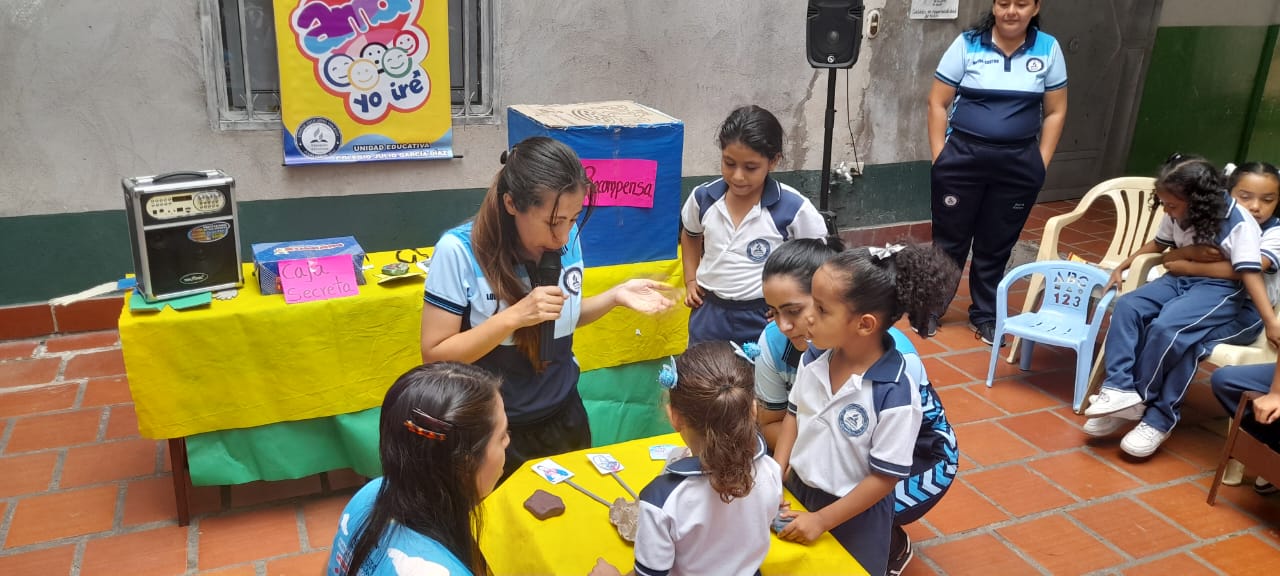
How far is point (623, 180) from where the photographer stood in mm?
3301

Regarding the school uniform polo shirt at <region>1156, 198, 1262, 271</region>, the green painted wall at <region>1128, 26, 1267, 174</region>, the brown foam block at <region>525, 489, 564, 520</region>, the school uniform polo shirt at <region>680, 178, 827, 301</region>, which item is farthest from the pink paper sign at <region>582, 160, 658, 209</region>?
the green painted wall at <region>1128, 26, 1267, 174</region>

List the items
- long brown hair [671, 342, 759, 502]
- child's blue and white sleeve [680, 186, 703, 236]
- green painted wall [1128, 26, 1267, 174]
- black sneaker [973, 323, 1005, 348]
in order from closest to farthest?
long brown hair [671, 342, 759, 502] → child's blue and white sleeve [680, 186, 703, 236] → black sneaker [973, 323, 1005, 348] → green painted wall [1128, 26, 1267, 174]

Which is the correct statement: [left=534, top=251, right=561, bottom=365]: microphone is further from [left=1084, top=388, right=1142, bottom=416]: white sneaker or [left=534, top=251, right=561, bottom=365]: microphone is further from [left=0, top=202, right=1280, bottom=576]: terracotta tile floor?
[left=1084, top=388, right=1142, bottom=416]: white sneaker

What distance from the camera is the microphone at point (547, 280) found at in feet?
7.84

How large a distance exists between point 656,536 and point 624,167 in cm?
174

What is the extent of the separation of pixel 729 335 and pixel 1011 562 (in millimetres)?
1224

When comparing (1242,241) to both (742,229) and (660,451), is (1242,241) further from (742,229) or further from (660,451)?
(660,451)

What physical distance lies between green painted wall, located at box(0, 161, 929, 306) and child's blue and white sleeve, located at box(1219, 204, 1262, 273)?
2.96 m

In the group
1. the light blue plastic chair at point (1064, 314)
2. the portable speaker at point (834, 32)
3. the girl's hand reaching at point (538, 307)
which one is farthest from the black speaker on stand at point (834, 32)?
the girl's hand reaching at point (538, 307)

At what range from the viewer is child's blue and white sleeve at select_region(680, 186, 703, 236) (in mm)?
3358

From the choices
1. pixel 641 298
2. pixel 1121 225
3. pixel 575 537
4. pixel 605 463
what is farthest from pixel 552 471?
pixel 1121 225

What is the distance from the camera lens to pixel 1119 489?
360 cm

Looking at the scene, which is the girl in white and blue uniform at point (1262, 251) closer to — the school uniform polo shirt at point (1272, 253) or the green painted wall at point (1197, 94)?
the school uniform polo shirt at point (1272, 253)

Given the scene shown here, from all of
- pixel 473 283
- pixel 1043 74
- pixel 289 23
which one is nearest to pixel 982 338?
pixel 1043 74
